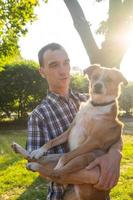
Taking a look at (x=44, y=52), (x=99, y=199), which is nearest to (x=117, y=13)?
(x=44, y=52)

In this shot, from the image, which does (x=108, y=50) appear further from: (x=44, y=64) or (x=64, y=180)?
(x=64, y=180)

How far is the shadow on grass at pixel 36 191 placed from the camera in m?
8.56

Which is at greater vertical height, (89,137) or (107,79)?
(107,79)

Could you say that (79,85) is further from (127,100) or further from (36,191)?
(36,191)

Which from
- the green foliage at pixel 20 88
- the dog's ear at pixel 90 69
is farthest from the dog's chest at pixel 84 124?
the green foliage at pixel 20 88

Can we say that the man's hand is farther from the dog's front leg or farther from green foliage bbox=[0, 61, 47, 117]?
green foliage bbox=[0, 61, 47, 117]

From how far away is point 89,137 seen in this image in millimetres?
4266

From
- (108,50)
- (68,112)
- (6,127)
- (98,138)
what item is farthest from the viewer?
(6,127)

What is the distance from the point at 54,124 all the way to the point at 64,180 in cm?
68

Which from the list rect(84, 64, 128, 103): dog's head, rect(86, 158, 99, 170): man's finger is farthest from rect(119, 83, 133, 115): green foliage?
rect(86, 158, 99, 170): man's finger

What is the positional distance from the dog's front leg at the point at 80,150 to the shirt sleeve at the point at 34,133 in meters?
0.40

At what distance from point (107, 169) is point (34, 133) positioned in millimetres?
845

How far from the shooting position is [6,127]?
20156mm

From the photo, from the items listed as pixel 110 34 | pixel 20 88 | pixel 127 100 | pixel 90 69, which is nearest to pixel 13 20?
pixel 110 34
